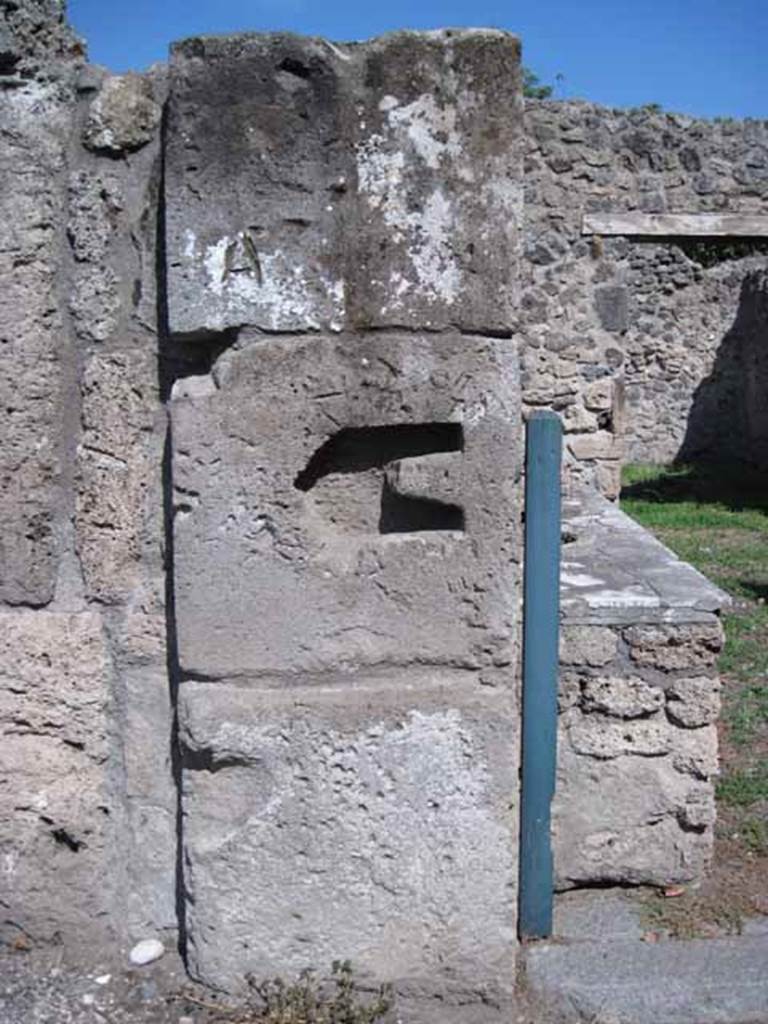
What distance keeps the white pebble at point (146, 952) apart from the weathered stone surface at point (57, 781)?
7 cm

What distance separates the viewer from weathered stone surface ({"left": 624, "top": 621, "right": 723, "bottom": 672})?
2.89 meters

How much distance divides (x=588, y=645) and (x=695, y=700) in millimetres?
330

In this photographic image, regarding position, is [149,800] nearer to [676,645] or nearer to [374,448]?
[374,448]

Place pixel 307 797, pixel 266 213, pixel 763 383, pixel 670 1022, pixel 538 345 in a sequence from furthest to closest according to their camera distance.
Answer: pixel 763 383
pixel 538 345
pixel 670 1022
pixel 307 797
pixel 266 213

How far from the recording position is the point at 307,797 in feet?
6.87

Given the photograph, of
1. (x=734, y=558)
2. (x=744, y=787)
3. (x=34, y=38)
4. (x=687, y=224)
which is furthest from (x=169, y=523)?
(x=687, y=224)

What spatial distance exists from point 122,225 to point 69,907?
4.77 ft

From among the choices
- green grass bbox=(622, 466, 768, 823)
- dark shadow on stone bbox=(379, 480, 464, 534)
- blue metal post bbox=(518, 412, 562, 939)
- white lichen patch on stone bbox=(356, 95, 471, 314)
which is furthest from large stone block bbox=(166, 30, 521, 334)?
green grass bbox=(622, 466, 768, 823)

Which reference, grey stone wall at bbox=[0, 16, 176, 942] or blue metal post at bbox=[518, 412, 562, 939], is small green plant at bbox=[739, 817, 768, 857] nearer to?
blue metal post at bbox=[518, 412, 562, 939]

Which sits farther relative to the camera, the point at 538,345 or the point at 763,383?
the point at 763,383

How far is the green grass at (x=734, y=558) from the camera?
3785 mm

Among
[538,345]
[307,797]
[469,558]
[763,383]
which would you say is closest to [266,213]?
[469,558]

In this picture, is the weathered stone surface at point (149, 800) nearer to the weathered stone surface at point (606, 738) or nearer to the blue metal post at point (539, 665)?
the blue metal post at point (539, 665)

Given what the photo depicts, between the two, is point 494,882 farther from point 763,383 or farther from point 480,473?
point 763,383
